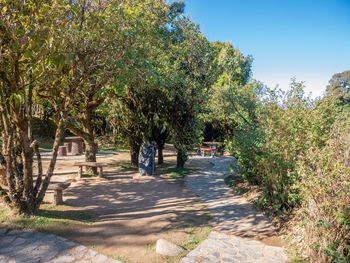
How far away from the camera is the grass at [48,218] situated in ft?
16.3

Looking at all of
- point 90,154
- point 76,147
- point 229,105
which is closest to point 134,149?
point 90,154

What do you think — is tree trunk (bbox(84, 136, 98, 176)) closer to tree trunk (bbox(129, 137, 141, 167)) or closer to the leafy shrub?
tree trunk (bbox(129, 137, 141, 167))

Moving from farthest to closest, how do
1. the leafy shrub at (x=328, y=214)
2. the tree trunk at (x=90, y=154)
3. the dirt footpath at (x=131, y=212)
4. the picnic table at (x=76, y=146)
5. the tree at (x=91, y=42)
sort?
the picnic table at (x=76, y=146) < the tree trunk at (x=90, y=154) < the tree at (x=91, y=42) < the dirt footpath at (x=131, y=212) < the leafy shrub at (x=328, y=214)

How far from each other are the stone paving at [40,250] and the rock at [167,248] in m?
0.83

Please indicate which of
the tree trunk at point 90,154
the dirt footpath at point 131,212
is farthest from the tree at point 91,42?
the tree trunk at point 90,154

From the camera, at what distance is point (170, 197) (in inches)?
320

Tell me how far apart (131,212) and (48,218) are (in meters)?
2.12

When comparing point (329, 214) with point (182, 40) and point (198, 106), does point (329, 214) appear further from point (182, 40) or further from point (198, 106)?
point (182, 40)

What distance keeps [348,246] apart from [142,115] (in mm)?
9939

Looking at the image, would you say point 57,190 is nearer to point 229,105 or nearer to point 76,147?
point 229,105

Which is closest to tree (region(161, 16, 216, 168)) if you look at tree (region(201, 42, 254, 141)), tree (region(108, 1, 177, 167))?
tree (region(108, 1, 177, 167))

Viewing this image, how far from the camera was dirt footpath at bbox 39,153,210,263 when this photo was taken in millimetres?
4582

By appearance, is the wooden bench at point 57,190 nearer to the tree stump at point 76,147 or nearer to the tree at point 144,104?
the tree at point 144,104

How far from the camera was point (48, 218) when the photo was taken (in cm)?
538
